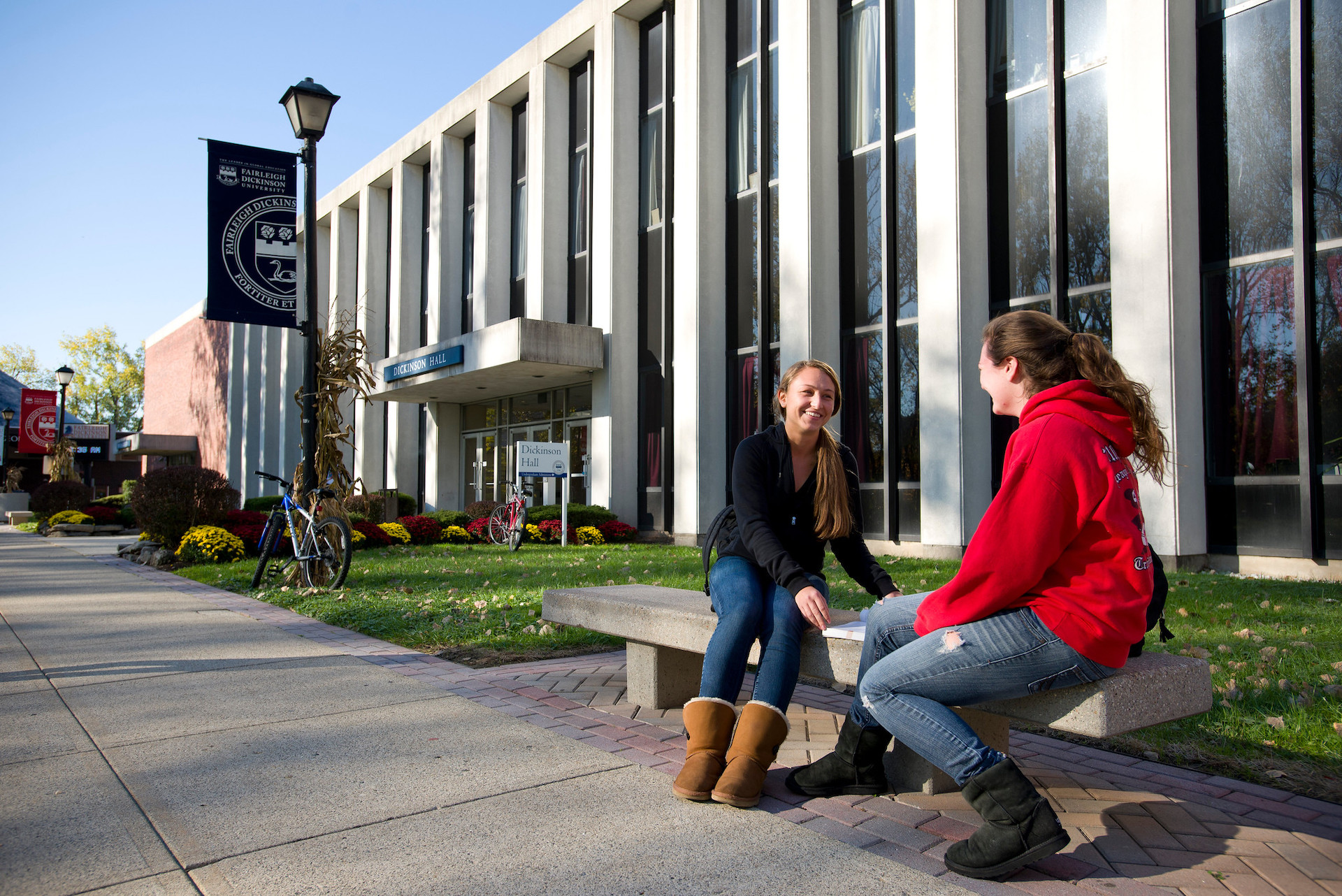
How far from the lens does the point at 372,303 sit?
29609 mm

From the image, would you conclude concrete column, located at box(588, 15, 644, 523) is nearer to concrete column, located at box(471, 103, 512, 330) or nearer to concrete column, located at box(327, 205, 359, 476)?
concrete column, located at box(471, 103, 512, 330)

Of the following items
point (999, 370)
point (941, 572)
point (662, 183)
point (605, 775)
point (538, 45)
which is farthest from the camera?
point (538, 45)

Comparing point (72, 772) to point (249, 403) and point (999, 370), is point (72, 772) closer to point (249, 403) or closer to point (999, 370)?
point (999, 370)

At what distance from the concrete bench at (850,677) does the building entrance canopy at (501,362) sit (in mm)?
12832

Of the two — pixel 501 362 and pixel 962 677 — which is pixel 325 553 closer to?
pixel 962 677

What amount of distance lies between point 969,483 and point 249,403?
38.9 metres

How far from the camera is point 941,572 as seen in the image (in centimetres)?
999

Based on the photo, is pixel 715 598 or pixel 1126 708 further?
pixel 715 598

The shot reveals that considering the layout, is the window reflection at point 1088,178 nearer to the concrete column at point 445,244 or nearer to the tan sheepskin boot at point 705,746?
the tan sheepskin boot at point 705,746

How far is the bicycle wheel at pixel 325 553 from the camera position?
29.9ft

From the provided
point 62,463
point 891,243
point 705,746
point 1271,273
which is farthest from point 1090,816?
point 62,463

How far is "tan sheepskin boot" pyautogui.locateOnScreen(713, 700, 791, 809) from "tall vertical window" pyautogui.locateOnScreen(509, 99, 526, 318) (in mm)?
20518

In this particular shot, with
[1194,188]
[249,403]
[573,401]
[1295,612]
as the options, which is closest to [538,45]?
[573,401]

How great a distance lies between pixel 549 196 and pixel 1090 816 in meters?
19.6
